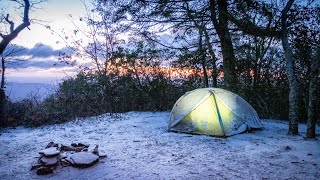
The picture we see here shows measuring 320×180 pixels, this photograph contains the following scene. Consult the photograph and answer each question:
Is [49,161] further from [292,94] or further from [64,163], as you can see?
[292,94]

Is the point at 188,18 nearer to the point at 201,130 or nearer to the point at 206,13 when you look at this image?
the point at 206,13

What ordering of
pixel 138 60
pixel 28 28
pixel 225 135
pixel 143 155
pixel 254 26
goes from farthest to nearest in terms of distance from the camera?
pixel 138 60 → pixel 28 28 → pixel 254 26 → pixel 225 135 → pixel 143 155

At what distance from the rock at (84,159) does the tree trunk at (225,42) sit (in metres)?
7.27

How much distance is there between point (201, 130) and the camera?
886 centimetres

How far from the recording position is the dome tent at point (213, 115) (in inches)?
345

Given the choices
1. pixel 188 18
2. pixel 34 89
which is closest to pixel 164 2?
pixel 188 18

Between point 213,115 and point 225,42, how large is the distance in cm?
424

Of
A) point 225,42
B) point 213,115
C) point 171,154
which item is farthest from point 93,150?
point 225,42

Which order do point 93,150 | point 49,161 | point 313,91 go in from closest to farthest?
point 49,161 < point 93,150 < point 313,91

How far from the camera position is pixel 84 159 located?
19.8ft

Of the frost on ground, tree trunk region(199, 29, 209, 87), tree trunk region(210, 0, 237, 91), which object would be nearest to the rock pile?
the frost on ground

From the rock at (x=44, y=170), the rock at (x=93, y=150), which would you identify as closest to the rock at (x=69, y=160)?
the rock at (x=44, y=170)

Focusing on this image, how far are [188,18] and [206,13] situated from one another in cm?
73

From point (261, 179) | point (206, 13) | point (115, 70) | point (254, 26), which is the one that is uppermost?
point (206, 13)
